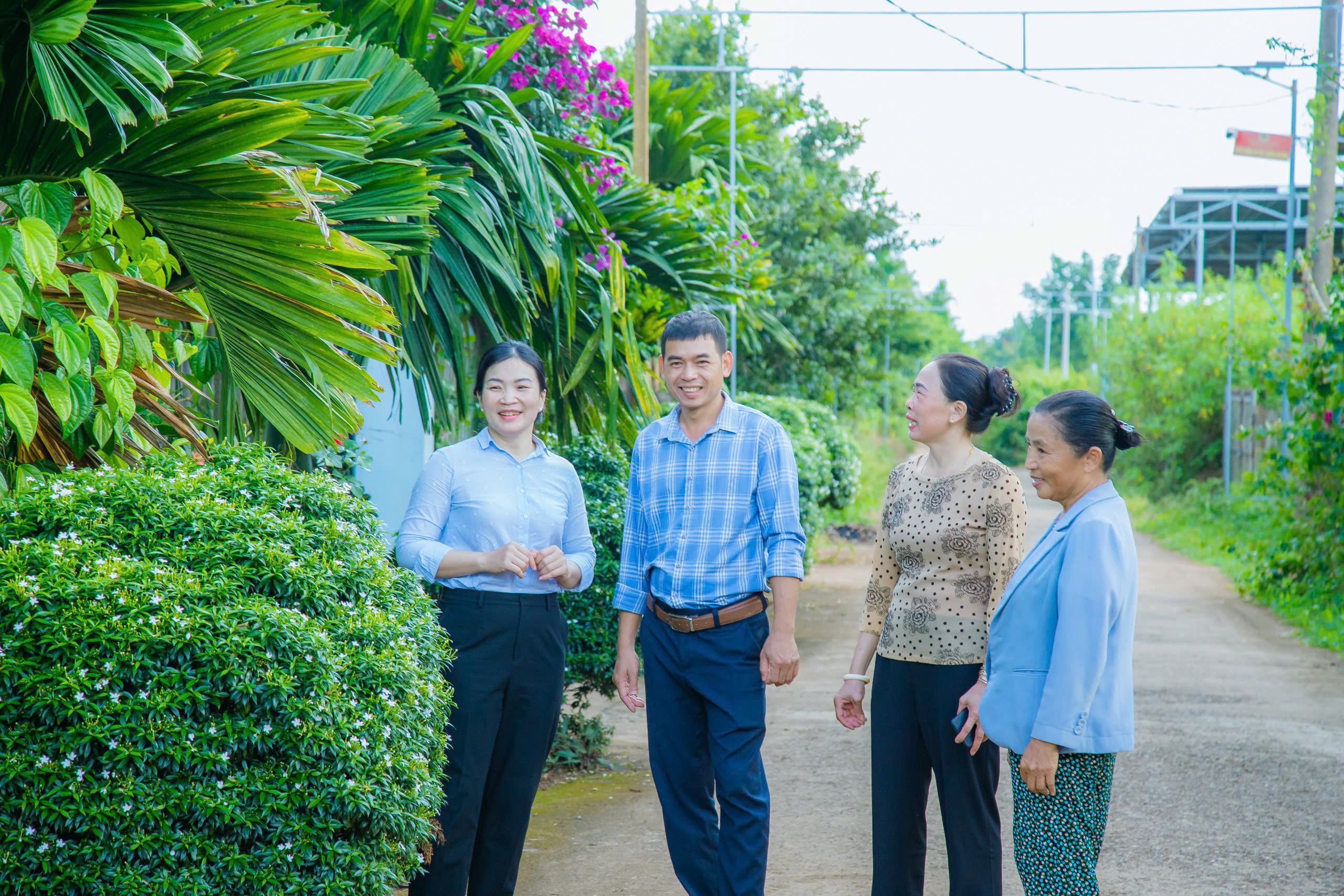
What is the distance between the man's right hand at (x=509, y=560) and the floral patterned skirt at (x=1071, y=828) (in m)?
1.51

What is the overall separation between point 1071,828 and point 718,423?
5.06 feet

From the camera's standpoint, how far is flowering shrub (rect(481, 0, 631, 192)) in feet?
22.0

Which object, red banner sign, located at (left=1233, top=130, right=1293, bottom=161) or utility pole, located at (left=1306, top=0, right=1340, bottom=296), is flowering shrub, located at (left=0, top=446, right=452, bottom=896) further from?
red banner sign, located at (left=1233, top=130, right=1293, bottom=161)

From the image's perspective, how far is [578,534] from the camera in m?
3.97

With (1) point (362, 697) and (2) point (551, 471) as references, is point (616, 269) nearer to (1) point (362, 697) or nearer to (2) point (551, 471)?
(2) point (551, 471)

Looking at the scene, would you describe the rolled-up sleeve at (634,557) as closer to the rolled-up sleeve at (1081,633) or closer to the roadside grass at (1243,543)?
the rolled-up sleeve at (1081,633)

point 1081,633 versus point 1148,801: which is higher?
point 1081,633

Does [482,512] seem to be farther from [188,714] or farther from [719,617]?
[188,714]

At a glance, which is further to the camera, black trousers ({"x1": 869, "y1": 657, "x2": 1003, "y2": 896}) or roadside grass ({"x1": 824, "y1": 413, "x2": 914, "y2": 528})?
roadside grass ({"x1": 824, "y1": 413, "x2": 914, "y2": 528})

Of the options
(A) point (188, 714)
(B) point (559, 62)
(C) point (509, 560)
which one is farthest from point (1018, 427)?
(A) point (188, 714)

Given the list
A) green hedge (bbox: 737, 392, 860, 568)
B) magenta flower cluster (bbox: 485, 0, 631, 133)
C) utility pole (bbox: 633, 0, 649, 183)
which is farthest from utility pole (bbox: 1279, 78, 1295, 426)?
magenta flower cluster (bbox: 485, 0, 631, 133)

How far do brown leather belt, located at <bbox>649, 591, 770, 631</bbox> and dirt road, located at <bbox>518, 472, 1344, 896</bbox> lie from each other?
1.25 meters

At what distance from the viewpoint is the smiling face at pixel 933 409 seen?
351 cm

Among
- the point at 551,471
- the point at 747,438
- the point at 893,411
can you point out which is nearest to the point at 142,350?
the point at 551,471
